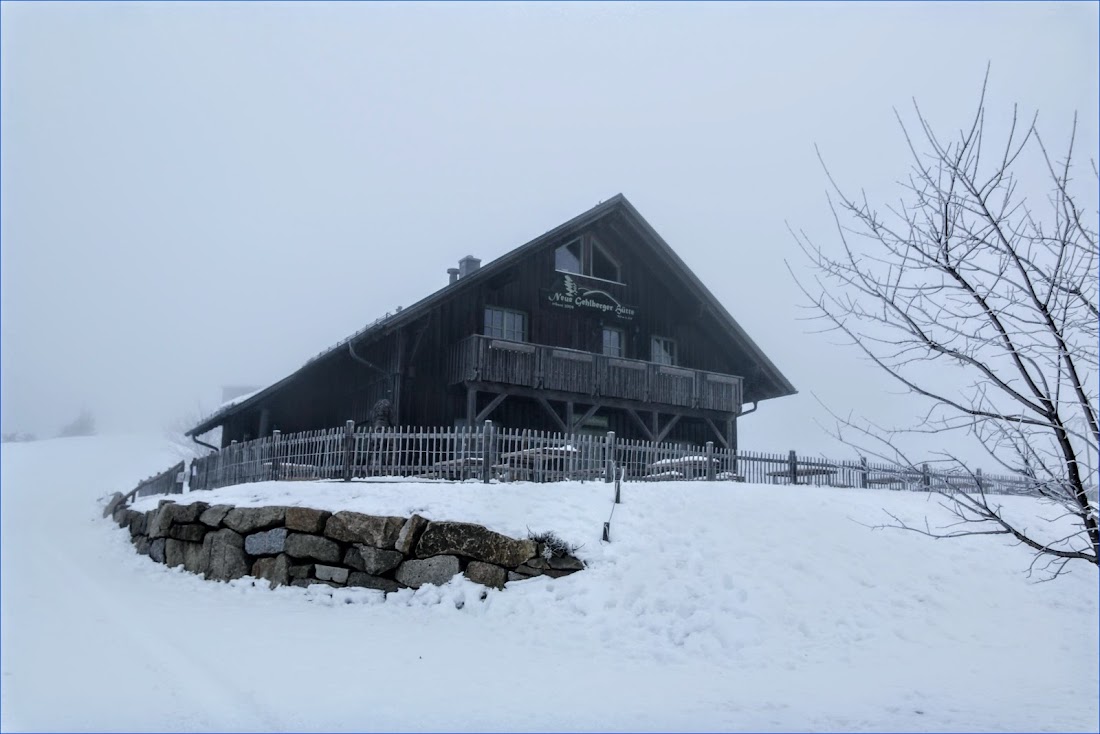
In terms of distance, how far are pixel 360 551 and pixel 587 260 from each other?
1447 cm

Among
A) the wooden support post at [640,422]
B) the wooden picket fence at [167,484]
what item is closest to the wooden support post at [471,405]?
the wooden support post at [640,422]

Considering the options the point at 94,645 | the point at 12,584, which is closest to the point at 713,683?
the point at 94,645

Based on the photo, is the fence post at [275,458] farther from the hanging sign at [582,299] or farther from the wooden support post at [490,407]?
the hanging sign at [582,299]

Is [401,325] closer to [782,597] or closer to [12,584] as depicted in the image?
[12,584]

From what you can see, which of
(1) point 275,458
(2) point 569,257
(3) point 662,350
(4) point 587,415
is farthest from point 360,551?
(3) point 662,350

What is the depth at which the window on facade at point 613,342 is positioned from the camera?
23.8m

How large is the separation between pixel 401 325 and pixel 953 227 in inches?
602

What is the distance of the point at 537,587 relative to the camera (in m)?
10.3

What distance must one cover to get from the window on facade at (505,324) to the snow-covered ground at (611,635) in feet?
30.7

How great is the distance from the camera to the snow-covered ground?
688 centimetres

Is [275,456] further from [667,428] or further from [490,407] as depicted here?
[667,428]

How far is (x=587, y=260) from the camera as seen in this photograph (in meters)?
23.8

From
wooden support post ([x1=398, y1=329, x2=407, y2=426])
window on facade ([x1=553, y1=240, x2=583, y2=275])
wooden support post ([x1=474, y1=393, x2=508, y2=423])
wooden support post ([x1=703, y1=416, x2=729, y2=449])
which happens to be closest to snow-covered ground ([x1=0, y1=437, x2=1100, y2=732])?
wooden support post ([x1=398, y1=329, x2=407, y2=426])

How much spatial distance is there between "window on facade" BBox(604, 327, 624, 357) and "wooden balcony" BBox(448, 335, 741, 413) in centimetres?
157
